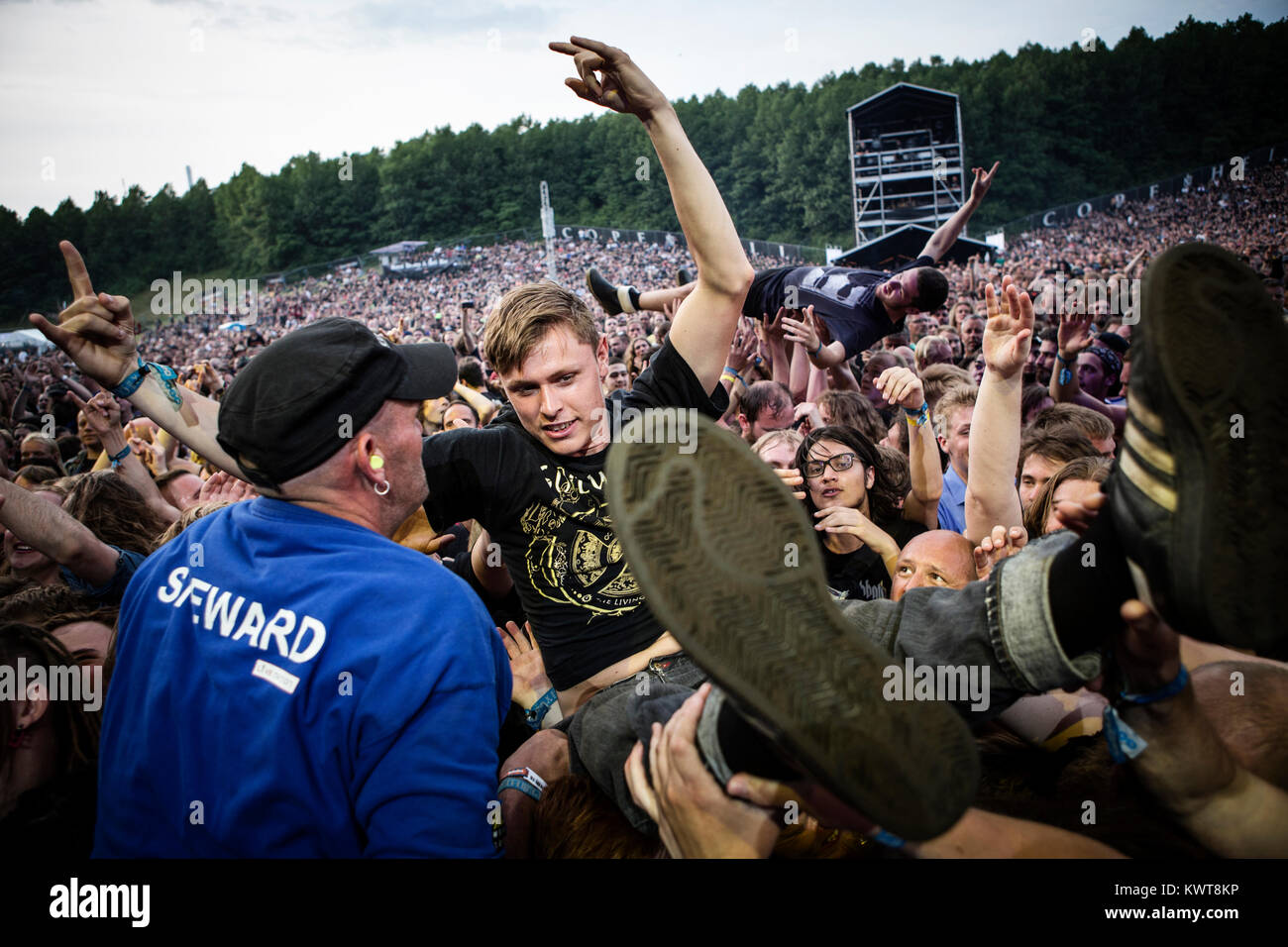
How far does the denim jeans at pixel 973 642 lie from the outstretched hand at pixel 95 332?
188 cm

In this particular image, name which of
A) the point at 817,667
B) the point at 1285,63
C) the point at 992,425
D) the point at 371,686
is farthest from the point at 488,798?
the point at 1285,63

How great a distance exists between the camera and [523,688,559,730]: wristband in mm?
2760

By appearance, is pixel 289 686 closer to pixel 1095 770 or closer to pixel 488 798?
pixel 488 798

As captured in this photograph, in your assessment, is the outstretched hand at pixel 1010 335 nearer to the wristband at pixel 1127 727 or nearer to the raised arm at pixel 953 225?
the wristband at pixel 1127 727

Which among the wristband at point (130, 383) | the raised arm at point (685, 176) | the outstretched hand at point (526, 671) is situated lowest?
the outstretched hand at point (526, 671)

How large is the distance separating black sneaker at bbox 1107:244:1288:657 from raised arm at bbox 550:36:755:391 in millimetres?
1186

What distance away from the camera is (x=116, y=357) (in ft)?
8.00

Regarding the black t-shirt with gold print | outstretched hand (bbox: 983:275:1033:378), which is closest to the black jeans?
the black t-shirt with gold print

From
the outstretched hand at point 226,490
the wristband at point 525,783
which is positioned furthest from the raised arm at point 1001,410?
the outstretched hand at point 226,490

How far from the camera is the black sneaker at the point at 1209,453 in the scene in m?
1.18

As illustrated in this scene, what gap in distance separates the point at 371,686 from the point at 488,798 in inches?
11.6

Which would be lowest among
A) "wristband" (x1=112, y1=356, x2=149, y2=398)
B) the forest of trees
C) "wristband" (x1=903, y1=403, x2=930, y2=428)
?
"wristband" (x1=903, y1=403, x2=930, y2=428)

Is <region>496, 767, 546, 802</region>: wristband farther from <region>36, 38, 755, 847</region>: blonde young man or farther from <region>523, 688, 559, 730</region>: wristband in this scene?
<region>523, 688, 559, 730</region>: wristband

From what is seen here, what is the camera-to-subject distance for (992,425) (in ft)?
8.75
